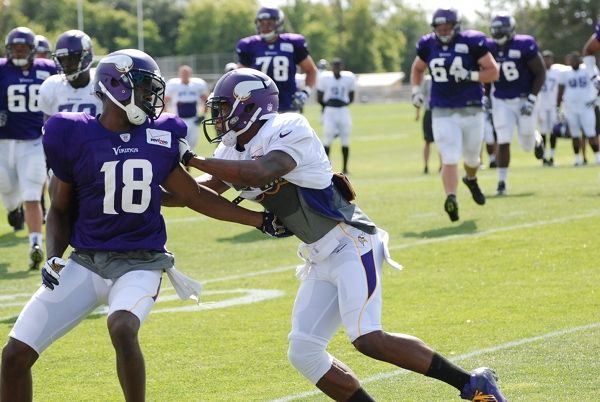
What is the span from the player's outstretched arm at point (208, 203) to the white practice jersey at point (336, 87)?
14.3 meters

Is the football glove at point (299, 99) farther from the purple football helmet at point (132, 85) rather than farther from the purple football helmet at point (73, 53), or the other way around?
the purple football helmet at point (132, 85)

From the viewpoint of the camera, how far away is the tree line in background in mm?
76125

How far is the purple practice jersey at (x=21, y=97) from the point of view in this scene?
36.5ft

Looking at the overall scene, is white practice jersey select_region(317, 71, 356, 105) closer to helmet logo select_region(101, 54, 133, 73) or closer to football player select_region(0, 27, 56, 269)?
football player select_region(0, 27, 56, 269)

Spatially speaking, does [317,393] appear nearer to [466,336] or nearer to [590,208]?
[466,336]

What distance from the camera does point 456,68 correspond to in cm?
1188

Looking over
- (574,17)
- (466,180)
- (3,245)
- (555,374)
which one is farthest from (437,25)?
(574,17)

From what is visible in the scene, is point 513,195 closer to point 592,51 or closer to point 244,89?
point 592,51

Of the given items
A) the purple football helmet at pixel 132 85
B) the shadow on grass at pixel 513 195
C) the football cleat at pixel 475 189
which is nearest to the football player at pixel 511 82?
the shadow on grass at pixel 513 195

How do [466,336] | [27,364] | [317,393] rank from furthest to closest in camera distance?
[466,336] < [317,393] < [27,364]

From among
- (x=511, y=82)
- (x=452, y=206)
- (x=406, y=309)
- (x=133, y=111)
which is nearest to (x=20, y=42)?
(x=452, y=206)

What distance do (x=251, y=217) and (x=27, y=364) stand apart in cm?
119

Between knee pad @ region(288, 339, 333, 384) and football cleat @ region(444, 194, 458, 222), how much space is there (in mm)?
6396

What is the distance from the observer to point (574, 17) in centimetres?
5922
